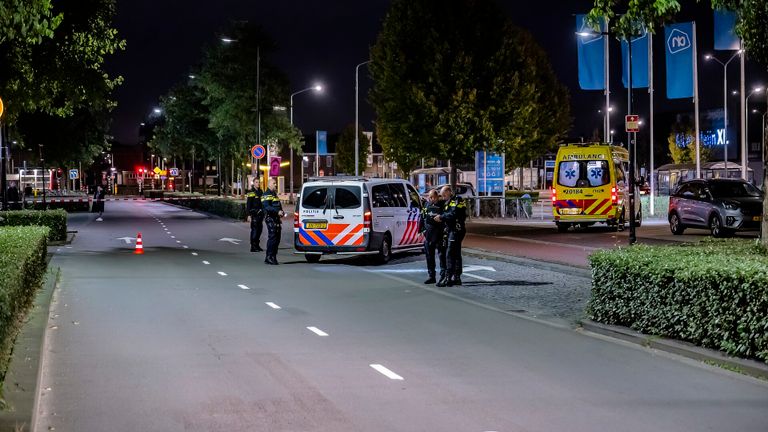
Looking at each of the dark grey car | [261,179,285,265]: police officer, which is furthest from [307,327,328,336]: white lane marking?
the dark grey car

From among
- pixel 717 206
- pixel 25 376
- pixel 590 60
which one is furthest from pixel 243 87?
pixel 25 376

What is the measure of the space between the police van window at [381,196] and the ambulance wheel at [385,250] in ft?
2.37

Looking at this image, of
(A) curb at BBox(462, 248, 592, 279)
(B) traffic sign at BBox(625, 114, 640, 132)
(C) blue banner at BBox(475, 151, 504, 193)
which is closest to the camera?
(A) curb at BBox(462, 248, 592, 279)

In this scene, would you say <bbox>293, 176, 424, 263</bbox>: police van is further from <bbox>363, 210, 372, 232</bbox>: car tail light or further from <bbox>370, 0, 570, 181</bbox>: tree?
<bbox>370, 0, 570, 181</bbox>: tree

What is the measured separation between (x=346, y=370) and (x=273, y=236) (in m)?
12.6

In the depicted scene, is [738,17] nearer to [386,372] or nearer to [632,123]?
[386,372]

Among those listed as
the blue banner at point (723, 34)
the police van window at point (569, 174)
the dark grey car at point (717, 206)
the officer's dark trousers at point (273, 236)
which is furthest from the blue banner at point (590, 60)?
the officer's dark trousers at point (273, 236)

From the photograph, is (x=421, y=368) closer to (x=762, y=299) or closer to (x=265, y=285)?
(x=762, y=299)

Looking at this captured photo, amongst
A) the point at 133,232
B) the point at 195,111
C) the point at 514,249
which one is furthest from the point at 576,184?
the point at 195,111

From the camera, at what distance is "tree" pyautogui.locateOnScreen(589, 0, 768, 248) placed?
12547 millimetres

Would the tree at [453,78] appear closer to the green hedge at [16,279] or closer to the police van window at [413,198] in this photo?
the police van window at [413,198]

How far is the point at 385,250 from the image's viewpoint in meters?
22.3

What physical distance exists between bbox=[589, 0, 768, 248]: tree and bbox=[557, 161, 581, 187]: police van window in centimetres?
2085

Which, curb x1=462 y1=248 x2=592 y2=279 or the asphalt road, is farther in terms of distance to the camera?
curb x1=462 y1=248 x2=592 y2=279
